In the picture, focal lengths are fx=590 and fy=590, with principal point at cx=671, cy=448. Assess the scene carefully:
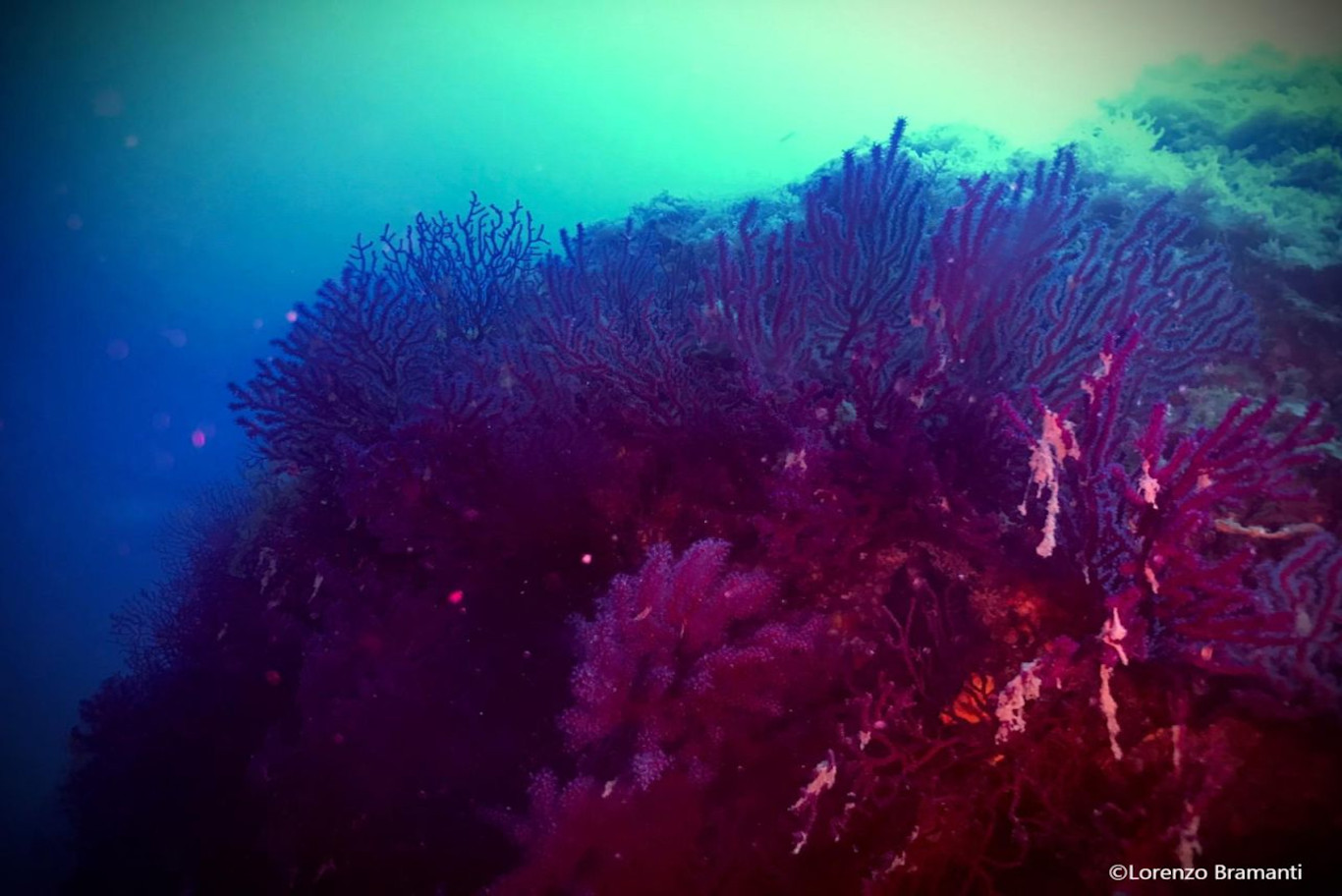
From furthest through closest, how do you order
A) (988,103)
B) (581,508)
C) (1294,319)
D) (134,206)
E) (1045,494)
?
(988,103)
(134,206)
(1294,319)
(581,508)
(1045,494)

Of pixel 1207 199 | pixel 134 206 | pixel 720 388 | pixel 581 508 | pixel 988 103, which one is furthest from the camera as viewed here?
pixel 988 103

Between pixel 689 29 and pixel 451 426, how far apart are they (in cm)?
9040

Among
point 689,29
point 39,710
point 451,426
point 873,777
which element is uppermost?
point 689,29

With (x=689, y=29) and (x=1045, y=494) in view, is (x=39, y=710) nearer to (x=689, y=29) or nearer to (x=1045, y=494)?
(x=1045, y=494)

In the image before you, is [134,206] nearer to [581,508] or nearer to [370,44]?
[370,44]

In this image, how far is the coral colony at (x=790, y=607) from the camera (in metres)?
2.17

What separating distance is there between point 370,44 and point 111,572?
4406 centimetres

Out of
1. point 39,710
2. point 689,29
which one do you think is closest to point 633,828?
point 39,710

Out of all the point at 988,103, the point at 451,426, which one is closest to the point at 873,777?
the point at 451,426

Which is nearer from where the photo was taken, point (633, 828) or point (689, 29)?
point (633, 828)

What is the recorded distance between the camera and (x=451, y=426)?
3588 mm

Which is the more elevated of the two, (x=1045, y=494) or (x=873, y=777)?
(x=1045, y=494)

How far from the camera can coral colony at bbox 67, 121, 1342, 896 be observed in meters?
2.17

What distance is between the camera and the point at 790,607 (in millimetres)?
2959
